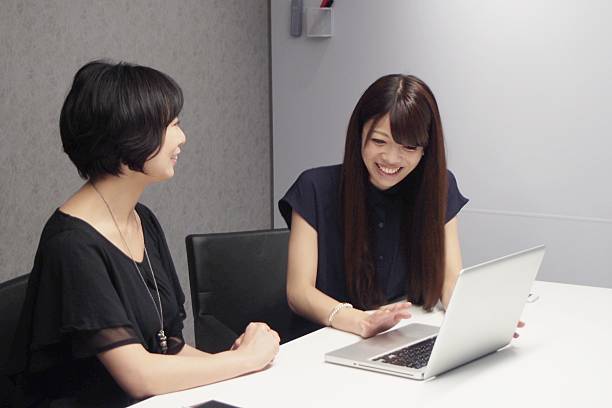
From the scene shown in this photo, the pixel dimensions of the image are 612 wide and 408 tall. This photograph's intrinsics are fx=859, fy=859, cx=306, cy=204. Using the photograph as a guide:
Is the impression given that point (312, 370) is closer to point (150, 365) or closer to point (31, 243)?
point (150, 365)

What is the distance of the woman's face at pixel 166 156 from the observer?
5.94 feet

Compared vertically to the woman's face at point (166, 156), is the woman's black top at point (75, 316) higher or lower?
lower

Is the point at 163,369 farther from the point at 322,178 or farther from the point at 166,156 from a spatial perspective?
the point at 322,178

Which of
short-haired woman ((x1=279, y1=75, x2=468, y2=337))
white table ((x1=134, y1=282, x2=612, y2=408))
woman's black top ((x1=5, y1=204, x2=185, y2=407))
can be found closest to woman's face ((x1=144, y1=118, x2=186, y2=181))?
woman's black top ((x1=5, y1=204, x2=185, y2=407))

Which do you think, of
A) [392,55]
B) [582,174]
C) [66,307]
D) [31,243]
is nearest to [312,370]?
[66,307]

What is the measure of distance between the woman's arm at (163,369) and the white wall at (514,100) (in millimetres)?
1944

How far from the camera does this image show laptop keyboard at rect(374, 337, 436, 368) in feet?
5.78

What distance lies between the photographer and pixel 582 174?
3230 millimetres

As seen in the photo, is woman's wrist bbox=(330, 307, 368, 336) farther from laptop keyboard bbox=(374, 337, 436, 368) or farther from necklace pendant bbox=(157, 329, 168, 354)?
necklace pendant bbox=(157, 329, 168, 354)

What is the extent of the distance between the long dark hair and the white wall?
1071mm

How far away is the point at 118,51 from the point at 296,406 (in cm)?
210

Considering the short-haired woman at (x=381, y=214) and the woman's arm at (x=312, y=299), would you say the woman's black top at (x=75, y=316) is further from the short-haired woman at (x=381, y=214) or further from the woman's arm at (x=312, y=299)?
the short-haired woman at (x=381, y=214)

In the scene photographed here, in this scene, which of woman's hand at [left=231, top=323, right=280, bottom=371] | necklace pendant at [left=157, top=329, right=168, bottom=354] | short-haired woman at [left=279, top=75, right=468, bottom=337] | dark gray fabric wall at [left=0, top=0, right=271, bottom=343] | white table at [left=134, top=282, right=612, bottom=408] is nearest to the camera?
white table at [left=134, top=282, right=612, bottom=408]

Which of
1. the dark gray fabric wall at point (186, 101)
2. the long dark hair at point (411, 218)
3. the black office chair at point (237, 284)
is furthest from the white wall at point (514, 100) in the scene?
the black office chair at point (237, 284)
